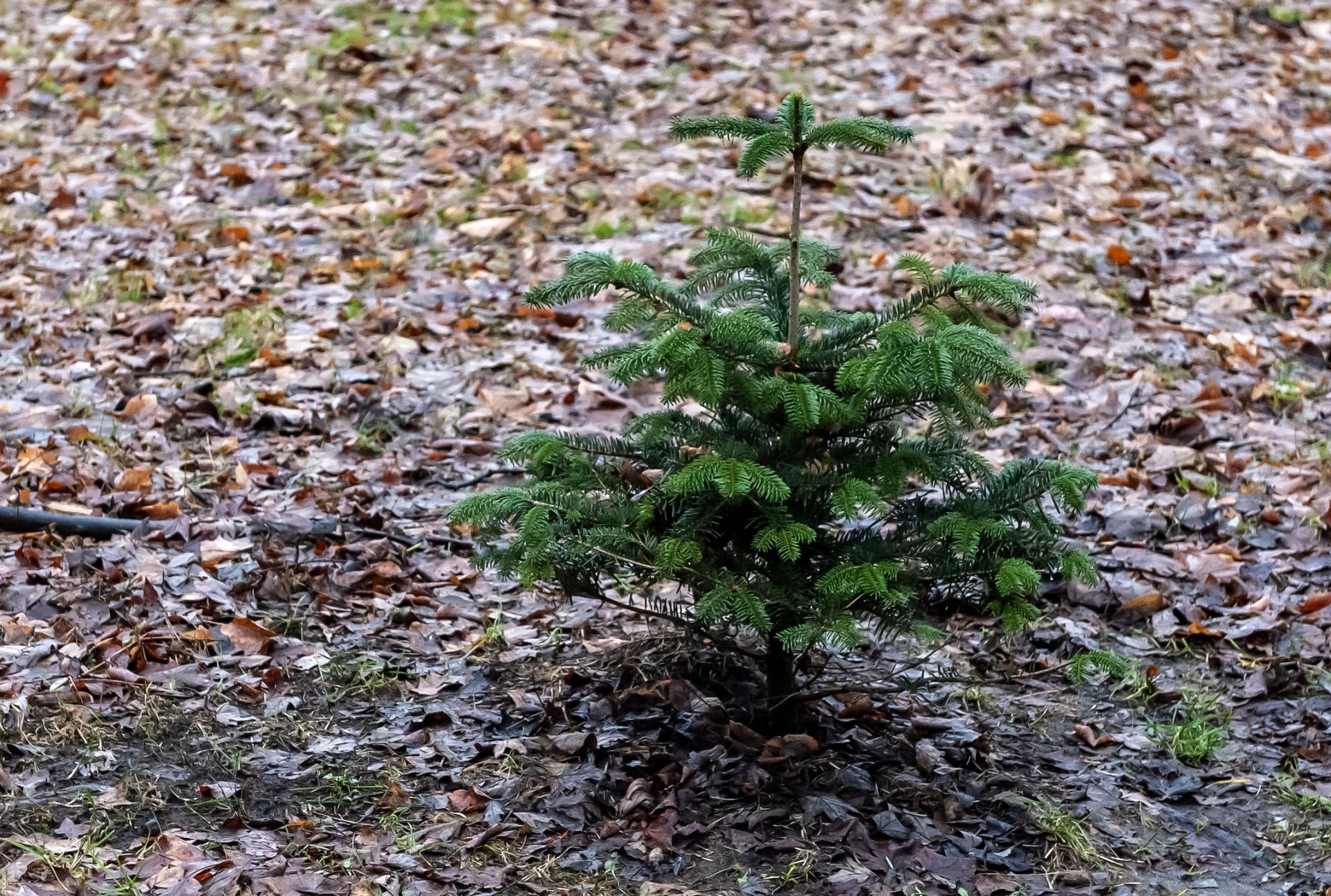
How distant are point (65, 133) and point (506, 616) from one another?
17.8ft

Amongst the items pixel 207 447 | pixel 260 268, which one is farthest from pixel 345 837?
pixel 260 268

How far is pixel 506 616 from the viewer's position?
446cm

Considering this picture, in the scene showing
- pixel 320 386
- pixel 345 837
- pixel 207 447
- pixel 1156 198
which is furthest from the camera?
pixel 1156 198

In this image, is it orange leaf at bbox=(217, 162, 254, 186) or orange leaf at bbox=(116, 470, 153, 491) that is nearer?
orange leaf at bbox=(116, 470, 153, 491)

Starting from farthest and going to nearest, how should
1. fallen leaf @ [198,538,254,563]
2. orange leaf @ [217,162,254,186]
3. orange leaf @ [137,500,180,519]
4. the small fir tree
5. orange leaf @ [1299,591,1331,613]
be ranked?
orange leaf @ [217,162,254,186], orange leaf @ [137,500,180,519], fallen leaf @ [198,538,254,563], orange leaf @ [1299,591,1331,613], the small fir tree

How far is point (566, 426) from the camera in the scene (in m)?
5.51

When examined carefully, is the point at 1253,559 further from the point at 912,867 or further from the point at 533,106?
the point at 533,106

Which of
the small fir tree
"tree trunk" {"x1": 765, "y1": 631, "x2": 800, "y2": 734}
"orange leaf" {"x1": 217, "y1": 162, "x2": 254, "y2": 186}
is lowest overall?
"orange leaf" {"x1": 217, "y1": 162, "x2": 254, "y2": 186}

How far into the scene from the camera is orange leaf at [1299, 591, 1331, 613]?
14.4ft

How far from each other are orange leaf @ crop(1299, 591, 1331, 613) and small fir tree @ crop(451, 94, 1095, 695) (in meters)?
1.38

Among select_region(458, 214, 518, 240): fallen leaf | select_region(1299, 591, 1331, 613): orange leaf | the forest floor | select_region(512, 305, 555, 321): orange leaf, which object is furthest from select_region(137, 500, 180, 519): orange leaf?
select_region(1299, 591, 1331, 613): orange leaf

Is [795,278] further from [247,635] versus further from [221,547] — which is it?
[221,547]

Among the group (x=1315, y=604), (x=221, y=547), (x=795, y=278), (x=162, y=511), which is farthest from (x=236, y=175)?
(x=1315, y=604)

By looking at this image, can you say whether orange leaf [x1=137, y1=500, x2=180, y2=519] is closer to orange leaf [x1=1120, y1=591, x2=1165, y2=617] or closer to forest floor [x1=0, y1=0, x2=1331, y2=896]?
forest floor [x1=0, y1=0, x2=1331, y2=896]
